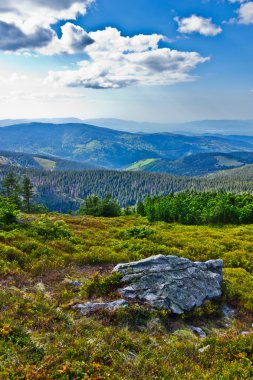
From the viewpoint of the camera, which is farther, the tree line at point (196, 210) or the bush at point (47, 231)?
the tree line at point (196, 210)

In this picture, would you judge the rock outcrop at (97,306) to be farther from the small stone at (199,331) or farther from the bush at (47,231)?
the bush at (47,231)

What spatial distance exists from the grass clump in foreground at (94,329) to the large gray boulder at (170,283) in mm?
606

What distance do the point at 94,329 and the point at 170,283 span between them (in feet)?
17.8

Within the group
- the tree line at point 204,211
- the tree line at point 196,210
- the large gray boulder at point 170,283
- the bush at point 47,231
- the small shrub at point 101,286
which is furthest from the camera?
the tree line at point 196,210

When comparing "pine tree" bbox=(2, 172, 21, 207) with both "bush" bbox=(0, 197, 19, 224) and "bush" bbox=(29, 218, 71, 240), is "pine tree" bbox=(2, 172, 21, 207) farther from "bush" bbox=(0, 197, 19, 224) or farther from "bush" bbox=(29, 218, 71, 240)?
"bush" bbox=(29, 218, 71, 240)

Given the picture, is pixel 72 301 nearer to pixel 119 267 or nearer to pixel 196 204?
pixel 119 267

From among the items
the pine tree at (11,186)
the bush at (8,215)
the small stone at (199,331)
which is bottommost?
the pine tree at (11,186)

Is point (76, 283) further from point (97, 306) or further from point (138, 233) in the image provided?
point (138, 233)

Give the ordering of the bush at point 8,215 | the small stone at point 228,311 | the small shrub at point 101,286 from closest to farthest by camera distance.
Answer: the small shrub at point 101,286 < the small stone at point 228,311 < the bush at point 8,215

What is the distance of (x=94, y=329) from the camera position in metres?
11.5

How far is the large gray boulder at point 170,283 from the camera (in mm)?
14352

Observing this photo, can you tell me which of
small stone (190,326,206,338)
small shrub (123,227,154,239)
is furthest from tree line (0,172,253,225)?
small stone (190,326,206,338)

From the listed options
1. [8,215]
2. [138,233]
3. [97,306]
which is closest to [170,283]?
[97,306]

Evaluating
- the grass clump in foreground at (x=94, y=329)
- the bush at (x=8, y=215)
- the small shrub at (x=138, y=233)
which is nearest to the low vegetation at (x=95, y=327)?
the grass clump in foreground at (x=94, y=329)
